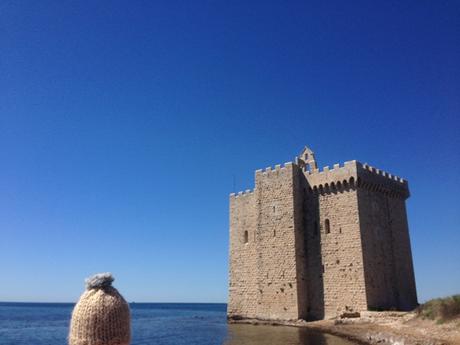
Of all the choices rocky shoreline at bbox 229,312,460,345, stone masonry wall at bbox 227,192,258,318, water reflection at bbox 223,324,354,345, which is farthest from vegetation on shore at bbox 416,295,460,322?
stone masonry wall at bbox 227,192,258,318

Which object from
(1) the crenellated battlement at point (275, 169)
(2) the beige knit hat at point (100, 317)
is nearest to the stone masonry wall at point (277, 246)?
(1) the crenellated battlement at point (275, 169)

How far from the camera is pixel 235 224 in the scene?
29.3 metres

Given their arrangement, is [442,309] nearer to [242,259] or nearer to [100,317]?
[242,259]

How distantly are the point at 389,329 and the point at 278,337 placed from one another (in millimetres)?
4911

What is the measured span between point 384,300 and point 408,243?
5.54m

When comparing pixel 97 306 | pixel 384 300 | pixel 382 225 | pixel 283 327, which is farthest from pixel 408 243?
pixel 97 306

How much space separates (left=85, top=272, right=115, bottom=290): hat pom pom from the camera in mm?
3467

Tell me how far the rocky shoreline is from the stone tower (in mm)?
1087

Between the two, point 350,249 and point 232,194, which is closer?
point 350,249

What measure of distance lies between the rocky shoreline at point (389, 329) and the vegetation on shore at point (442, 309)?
1.09ft

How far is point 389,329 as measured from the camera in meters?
18.9

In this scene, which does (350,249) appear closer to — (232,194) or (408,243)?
(408,243)

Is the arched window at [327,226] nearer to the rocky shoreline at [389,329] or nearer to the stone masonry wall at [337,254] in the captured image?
the stone masonry wall at [337,254]

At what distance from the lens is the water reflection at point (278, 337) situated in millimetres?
18531
